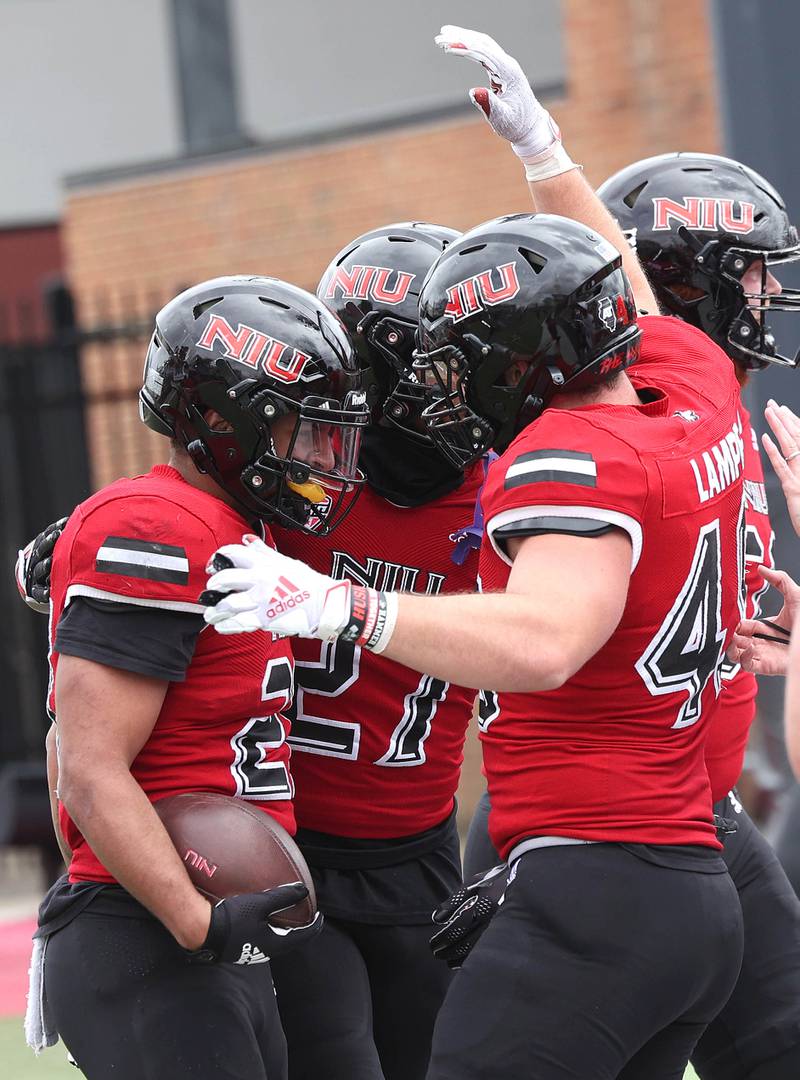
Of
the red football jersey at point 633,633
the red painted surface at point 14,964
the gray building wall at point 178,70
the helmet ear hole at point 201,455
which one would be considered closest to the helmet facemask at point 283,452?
the helmet ear hole at point 201,455

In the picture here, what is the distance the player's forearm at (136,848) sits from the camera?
2719mm

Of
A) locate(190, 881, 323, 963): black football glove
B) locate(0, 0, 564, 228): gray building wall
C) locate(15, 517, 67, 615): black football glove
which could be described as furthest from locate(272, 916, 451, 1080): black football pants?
locate(0, 0, 564, 228): gray building wall

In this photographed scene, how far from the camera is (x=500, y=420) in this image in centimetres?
291

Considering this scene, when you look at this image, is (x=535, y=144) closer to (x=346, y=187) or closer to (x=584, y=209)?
(x=584, y=209)

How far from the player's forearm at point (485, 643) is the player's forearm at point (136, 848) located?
60cm

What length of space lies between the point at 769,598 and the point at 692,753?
3.36m

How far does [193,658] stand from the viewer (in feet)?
9.37

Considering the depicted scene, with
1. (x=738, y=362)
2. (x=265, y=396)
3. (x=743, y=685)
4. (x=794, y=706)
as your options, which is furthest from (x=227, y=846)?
(x=738, y=362)

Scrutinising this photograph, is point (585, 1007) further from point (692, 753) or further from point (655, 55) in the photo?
point (655, 55)

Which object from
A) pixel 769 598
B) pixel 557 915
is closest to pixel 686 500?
pixel 557 915

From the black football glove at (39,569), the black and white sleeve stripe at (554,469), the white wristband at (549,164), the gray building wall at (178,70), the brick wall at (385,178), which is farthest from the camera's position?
the gray building wall at (178,70)

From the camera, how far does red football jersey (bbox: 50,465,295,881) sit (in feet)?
9.06

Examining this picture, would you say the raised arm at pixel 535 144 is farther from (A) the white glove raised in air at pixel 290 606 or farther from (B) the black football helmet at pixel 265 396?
(A) the white glove raised in air at pixel 290 606

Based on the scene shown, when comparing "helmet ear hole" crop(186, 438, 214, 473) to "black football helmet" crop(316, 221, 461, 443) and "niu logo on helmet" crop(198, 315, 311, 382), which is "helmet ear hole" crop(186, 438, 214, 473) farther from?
"black football helmet" crop(316, 221, 461, 443)
